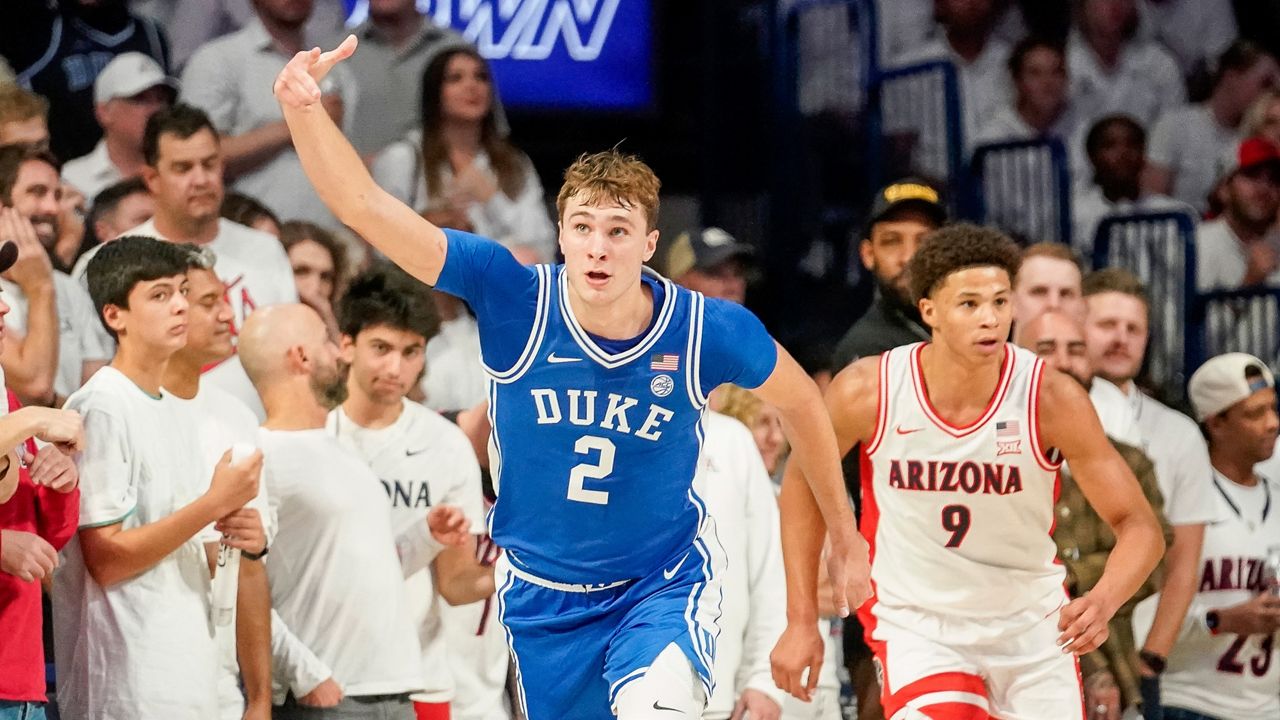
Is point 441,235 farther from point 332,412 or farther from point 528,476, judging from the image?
point 332,412

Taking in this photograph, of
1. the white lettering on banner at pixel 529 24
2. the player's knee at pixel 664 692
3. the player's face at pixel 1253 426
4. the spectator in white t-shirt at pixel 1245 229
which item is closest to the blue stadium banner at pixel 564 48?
the white lettering on banner at pixel 529 24

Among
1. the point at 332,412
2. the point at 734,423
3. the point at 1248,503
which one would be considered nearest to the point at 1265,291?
the point at 1248,503

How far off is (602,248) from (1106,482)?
1.89 m

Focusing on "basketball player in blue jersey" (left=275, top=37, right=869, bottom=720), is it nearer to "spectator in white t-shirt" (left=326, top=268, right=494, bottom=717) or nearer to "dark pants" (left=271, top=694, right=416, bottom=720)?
"dark pants" (left=271, top=694, right=416, bottom=720)

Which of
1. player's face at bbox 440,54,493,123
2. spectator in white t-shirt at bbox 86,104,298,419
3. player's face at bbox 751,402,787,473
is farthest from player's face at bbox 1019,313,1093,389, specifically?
spectator in white t-shirt at bbox 86,104,298,419

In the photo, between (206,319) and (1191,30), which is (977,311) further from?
(1191,30)

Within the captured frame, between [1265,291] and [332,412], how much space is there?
5283 millimetres

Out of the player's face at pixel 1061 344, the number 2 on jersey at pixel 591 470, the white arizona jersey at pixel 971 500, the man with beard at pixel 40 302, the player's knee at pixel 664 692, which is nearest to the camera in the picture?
the player's knee at pixel 664 692

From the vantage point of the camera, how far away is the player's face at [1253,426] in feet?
24.6

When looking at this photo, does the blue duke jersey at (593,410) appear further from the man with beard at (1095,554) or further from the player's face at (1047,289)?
the player's face at (1047,289)

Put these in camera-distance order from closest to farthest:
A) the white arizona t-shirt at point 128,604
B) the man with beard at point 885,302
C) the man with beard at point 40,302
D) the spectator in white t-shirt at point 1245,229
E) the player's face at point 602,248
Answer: the player's face at point 602,248 < the white arizona t-shirt at point 128,604 < the man with beard at point 40,302 < the man with beard at point 885,302 < the spectator in white t-shirt at point 1245,229

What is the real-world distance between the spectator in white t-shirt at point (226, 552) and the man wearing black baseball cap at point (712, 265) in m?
2.41

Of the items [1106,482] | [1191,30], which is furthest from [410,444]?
[1191,30]

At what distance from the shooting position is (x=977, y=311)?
5297mm
